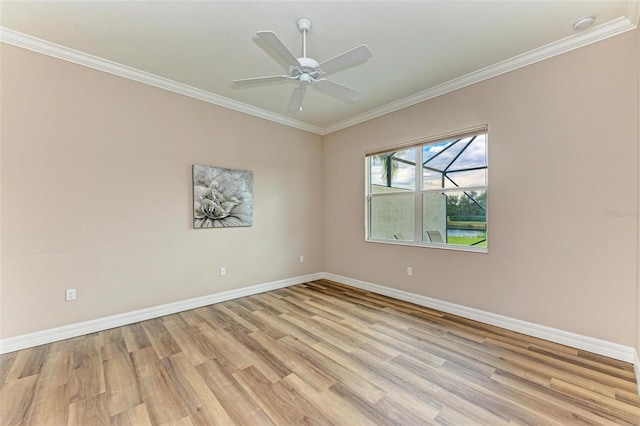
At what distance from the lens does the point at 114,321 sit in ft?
9.69

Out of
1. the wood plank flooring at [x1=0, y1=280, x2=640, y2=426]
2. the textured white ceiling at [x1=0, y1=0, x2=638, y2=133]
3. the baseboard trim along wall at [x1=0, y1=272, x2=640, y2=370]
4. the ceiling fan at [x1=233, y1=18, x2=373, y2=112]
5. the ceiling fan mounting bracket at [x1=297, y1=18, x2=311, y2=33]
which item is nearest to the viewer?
the wood plank flooring at [x1=0, y1=280, x2=640, y2=426]

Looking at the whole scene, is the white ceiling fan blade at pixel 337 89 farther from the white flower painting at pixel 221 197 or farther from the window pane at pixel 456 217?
the white flower painting at pixel 221 197

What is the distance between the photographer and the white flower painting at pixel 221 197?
357 centimetres

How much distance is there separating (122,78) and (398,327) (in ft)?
13.7

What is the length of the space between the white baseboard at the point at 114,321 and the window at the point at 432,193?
2.24 metres

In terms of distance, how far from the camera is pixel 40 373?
2.12 m

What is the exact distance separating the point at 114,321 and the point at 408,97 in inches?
179

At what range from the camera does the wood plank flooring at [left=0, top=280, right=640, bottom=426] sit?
5.50ft

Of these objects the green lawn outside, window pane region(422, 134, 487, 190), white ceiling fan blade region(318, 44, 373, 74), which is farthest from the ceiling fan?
the green lawn outside

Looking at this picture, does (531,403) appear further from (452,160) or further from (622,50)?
(622,50)

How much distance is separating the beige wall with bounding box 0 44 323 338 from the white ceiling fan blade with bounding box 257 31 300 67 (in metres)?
2.09

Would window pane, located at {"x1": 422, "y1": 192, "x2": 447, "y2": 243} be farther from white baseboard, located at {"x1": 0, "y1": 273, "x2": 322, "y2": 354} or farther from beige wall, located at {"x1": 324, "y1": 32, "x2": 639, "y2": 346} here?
white baseboard, located at {"x1": 0, "y1": 273, "x2": 322, "y2": 354}

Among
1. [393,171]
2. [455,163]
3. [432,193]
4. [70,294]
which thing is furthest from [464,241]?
[70,294]

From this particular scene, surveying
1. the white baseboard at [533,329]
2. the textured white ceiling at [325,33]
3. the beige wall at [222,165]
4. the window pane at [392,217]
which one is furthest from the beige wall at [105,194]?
the white baseboard at [533,329]
